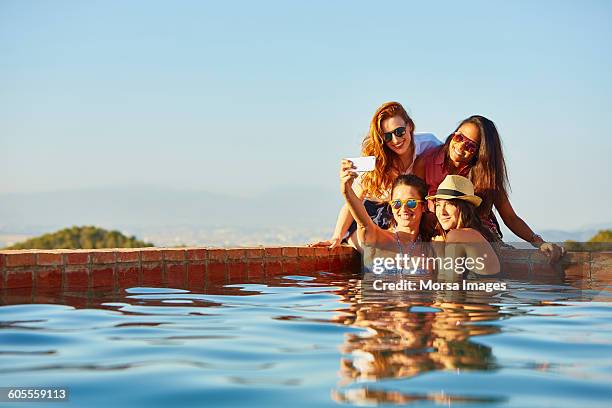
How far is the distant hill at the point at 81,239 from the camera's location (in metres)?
43.8

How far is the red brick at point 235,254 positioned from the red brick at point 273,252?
0.35 meters

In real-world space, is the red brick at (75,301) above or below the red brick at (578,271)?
below

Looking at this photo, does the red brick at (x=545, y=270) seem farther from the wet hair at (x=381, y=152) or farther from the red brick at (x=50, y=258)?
the red brick at (x=50, y=258)

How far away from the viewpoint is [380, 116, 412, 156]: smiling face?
7.44m

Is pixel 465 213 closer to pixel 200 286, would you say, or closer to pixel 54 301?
pixel 200 286

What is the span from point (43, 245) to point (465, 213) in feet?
136

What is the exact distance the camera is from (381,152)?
298 inches

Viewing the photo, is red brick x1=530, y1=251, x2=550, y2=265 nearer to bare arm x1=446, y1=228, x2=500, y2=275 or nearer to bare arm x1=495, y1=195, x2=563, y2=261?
bare arm x1=495, y1=195, x2=563, y2=261

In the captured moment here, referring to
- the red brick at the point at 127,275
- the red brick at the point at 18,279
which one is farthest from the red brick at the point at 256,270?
the red brick at the point at 18,279

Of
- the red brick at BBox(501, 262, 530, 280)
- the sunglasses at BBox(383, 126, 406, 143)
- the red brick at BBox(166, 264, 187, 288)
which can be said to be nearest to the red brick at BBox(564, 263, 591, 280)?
the red brick at BBox(501, 262, 530, 280)

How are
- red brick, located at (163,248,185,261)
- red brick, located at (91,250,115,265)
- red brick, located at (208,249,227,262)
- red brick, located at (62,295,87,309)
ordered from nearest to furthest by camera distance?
red brick, located at (62,295,87,309), red brick, located at (91,250,115,265), red brick, located at (163,248,185,261), red brick, located at (208,249,227,262)

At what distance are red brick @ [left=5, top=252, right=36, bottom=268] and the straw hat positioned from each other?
3.20 m

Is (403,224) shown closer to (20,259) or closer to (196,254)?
(196,254)

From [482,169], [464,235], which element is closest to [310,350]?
[464,235]
